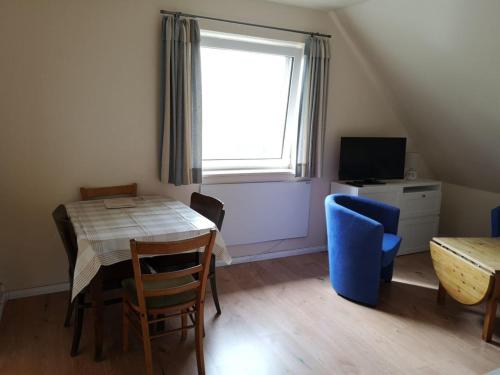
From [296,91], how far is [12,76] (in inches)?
96.2

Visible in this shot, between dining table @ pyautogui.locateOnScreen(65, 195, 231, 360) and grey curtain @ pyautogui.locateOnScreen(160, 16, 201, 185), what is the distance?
0.45m

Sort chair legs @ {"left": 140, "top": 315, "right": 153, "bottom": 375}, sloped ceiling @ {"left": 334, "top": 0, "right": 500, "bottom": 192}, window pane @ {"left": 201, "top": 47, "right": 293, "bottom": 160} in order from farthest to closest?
window pane @ {"left": 201, "top": 47, "right": 293, "bottom": 160}
sloped ceiling @ {"left": 334, "top": 0, "right": 500, "bottom": 192}
chair legs @ {"left": 140, "top": 315, "right": 153, "bottom": 375}

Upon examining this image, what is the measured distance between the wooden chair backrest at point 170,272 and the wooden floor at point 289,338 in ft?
1.72

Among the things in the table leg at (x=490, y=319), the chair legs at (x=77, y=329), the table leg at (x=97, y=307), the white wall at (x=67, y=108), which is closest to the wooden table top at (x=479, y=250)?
the table leg at (x=490, y=319)

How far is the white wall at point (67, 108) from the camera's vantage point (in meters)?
2.81

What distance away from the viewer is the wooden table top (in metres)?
2.69

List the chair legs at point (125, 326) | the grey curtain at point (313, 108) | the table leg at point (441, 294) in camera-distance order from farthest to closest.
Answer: the grey curtain at point (313, 108) → the table leg at point (441, 294) → the chair legs at point (125, 326)

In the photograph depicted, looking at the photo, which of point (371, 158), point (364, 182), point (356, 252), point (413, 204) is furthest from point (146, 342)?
point (413, 204)

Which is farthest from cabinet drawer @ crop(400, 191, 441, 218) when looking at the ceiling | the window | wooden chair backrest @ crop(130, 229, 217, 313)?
wooden chair backrest @ crop(130, 229, 217, 313)

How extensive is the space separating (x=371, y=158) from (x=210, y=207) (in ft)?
6.92

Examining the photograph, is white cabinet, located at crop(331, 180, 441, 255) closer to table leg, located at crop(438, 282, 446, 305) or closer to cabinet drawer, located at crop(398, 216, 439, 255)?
cabinet drawer, located at crop(398, 216, 439, 255)

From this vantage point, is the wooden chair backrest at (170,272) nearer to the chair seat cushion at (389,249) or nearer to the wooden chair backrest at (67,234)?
the wooden chair backrest at (67,234)

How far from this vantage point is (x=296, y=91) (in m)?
3.92

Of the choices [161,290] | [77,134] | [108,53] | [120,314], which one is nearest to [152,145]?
[77,134]
